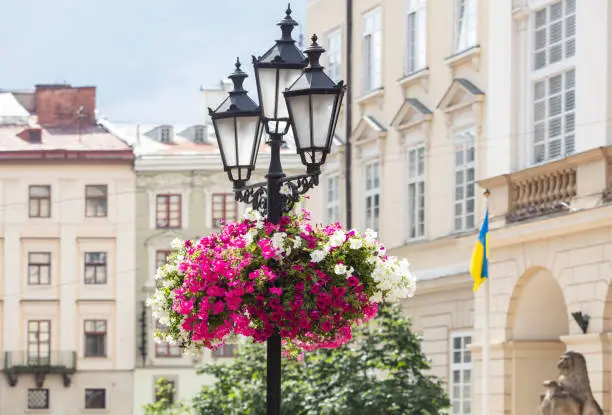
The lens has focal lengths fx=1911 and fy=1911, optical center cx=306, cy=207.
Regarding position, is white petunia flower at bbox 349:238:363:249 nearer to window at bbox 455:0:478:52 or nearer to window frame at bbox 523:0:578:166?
window frame at bbox 523:0:578:166

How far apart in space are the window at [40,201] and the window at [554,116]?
41.7 m

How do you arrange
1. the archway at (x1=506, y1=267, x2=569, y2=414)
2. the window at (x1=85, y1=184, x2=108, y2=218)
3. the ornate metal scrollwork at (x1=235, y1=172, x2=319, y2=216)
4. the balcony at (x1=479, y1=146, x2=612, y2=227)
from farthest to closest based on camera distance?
the window at (x1=85, y1=184, x2=108, y2=218)
the archway at (x1=506, y1=267, x2=569, y2=414)
the balcony at (x1=479, y1=146, x2=612, y2=227)
the ornate metal scrollwork at (x1=235, y1=172, x2=319, y2=216)

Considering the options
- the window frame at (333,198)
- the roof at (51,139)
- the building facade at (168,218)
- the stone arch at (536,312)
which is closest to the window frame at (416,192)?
the window frame at (333,198)

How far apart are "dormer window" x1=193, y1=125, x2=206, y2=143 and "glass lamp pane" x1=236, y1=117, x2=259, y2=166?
175 feet

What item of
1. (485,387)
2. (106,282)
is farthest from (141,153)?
(485,387)

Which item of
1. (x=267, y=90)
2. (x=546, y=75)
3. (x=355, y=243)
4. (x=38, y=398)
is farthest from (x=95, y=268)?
(x=355, y=243)

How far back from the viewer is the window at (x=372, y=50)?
101 feet

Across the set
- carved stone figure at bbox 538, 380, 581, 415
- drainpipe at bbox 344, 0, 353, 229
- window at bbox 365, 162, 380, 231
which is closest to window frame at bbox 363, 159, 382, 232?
window at bbox 365, 162, 380, 231

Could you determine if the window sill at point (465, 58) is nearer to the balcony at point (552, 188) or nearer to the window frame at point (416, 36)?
the window frame at point (416, 36)

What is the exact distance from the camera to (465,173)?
1055 inches

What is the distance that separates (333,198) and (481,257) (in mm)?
8641

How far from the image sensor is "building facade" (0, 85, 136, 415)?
209 ft

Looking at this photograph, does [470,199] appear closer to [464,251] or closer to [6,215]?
[464,251]

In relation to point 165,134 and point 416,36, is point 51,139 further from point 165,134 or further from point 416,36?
point 416,36
